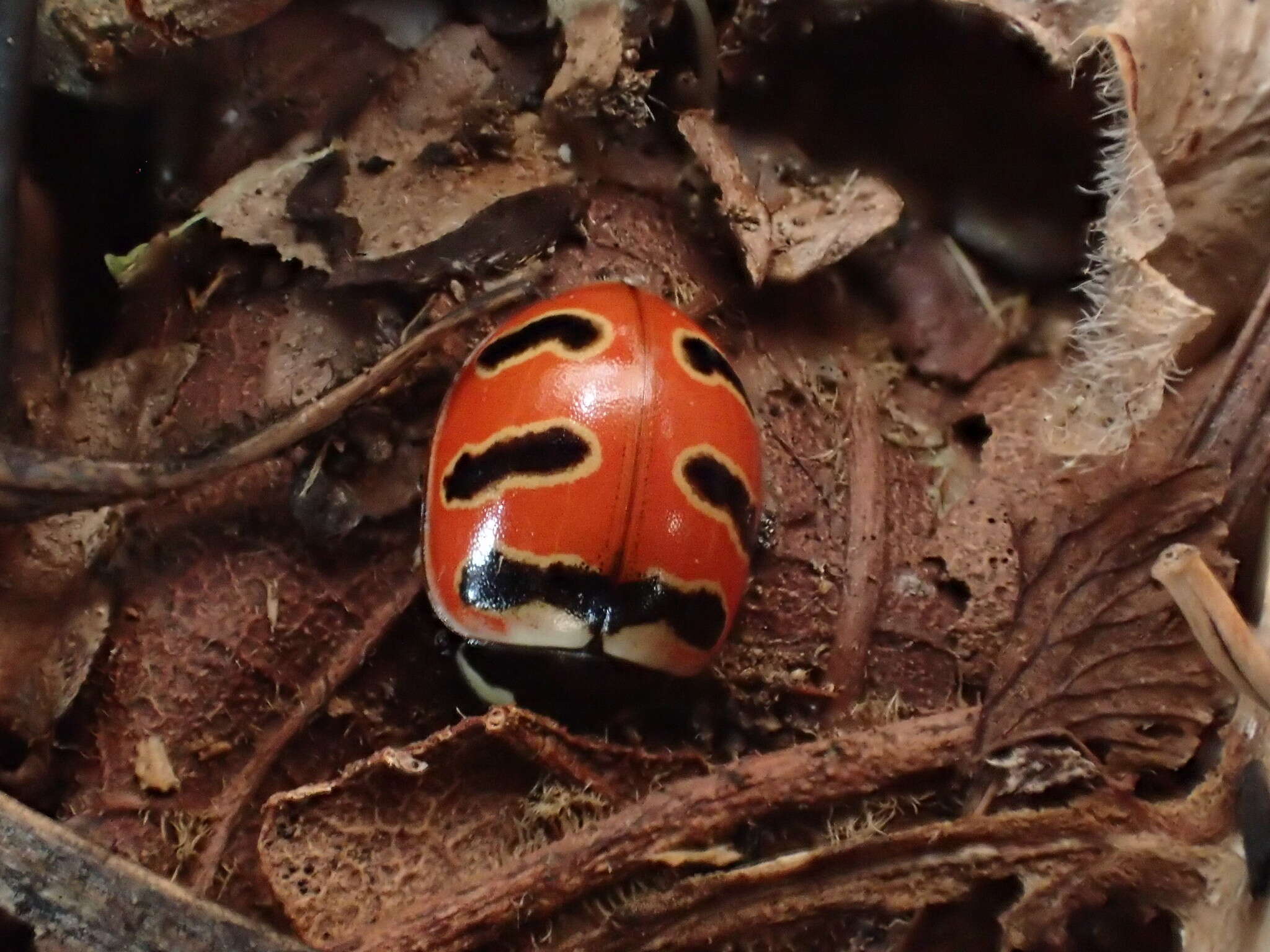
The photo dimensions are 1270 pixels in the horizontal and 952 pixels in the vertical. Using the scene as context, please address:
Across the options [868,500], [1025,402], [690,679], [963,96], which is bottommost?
[690,679]

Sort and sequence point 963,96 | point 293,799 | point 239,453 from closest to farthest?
point 293,799
point 239,453
point 963,96

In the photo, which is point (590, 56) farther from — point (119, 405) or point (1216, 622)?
point (1216, 622)

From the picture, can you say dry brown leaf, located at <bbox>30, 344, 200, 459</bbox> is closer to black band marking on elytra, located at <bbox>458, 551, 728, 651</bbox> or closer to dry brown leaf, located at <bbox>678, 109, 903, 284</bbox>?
black band marking on elytra, located at <bbox>458, 551, 728, 651</bbox>

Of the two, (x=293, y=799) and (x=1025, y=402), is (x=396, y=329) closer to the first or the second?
(x=293, y=799)

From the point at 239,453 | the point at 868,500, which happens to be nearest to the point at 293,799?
the point at 239,453

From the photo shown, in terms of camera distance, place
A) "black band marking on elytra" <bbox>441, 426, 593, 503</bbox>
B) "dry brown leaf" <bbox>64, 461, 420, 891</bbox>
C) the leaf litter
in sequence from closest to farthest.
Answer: the leaf litter, "dry brown leaf" <bbox>64, 461, 420, 891</bbox>, "black band marking on elytra" <bbox>441, 426, 593, 503</bbox>

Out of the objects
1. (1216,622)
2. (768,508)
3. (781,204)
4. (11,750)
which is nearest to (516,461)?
(768,508)

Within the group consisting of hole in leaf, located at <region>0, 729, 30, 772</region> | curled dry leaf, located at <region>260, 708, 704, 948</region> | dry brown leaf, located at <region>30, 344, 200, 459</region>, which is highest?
dry brown leaf, located at <region>30, 344, 200, 459</region>

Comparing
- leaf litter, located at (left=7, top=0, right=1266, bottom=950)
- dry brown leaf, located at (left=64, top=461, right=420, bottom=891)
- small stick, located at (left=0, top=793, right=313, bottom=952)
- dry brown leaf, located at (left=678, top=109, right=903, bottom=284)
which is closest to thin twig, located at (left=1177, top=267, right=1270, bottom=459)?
leaf litter, located at (left=7, top=0, right=1266, bottom=950)
